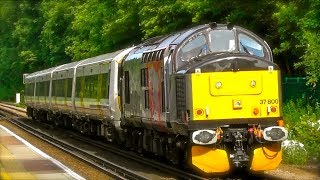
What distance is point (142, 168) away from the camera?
1600cm

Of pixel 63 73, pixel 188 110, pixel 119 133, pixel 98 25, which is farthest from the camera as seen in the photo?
pixel 98 25

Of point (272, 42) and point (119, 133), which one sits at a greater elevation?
point (272, 42)

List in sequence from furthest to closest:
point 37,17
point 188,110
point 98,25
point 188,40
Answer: point 37,17, point 98,25, point 188,40, point 188,110

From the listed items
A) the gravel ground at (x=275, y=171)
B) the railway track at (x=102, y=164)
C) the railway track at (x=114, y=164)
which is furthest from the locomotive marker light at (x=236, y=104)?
the railway track at (x=102, y=164)

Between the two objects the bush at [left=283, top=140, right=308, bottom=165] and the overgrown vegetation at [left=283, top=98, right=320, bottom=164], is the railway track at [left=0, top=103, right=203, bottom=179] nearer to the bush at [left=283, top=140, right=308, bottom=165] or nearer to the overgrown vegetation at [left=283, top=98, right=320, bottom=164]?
the bush at [left=283, top=140, right=308, bottom=165]

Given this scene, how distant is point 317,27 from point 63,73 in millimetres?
14714

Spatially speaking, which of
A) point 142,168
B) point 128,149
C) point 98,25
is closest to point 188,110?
point 142,168

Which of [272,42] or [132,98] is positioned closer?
[132,98]

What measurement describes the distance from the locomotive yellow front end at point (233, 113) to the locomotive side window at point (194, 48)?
51 centimetres

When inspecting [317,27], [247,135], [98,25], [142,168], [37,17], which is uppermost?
[37,17]

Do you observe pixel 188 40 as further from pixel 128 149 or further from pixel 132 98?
pixel 128 149

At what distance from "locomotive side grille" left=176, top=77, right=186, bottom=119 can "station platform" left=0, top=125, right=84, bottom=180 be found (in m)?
2.83

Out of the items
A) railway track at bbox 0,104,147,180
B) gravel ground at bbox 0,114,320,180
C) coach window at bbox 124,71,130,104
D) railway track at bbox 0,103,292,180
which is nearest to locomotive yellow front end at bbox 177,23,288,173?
railway track at bbox 0,103,292,180

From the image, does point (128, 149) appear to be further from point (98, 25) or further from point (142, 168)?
point (98, 25)
